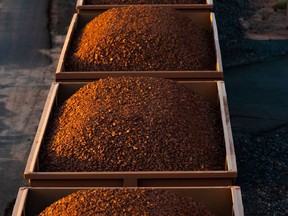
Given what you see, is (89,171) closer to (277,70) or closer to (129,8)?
(129,8)

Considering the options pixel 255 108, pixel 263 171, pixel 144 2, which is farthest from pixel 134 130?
pixel 255 108

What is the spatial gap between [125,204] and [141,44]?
13.6ft

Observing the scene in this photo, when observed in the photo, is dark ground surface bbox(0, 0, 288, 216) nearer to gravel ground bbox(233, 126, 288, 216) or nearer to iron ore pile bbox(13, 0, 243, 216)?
gravel ground bbox(233, 126, 288, 216)

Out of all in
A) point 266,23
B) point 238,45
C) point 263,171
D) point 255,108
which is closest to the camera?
point 263,171

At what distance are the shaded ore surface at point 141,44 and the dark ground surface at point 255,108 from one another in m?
2.09

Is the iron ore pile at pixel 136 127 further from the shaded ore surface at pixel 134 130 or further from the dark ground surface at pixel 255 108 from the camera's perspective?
the dark ground surface at pixel 255 108

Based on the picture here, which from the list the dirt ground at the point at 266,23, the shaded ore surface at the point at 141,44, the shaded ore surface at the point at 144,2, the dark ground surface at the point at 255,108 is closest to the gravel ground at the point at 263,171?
the dark ground surface at the point at 255,108

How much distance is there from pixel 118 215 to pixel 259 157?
20.2 ft

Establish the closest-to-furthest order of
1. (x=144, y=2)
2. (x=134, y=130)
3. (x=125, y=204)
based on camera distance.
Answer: (x=125, y=204) < (x=134, y=130) < (x=144, y=2)

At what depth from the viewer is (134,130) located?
8289 millimetres

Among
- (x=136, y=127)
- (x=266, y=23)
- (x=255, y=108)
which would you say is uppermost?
(x=136, y=127)

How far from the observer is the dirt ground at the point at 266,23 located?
17.7 meters

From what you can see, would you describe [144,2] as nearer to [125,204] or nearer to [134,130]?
[134,130]

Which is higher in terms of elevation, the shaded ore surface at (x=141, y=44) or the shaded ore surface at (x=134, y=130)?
the shaded ore surface at (x=134, y=130)
